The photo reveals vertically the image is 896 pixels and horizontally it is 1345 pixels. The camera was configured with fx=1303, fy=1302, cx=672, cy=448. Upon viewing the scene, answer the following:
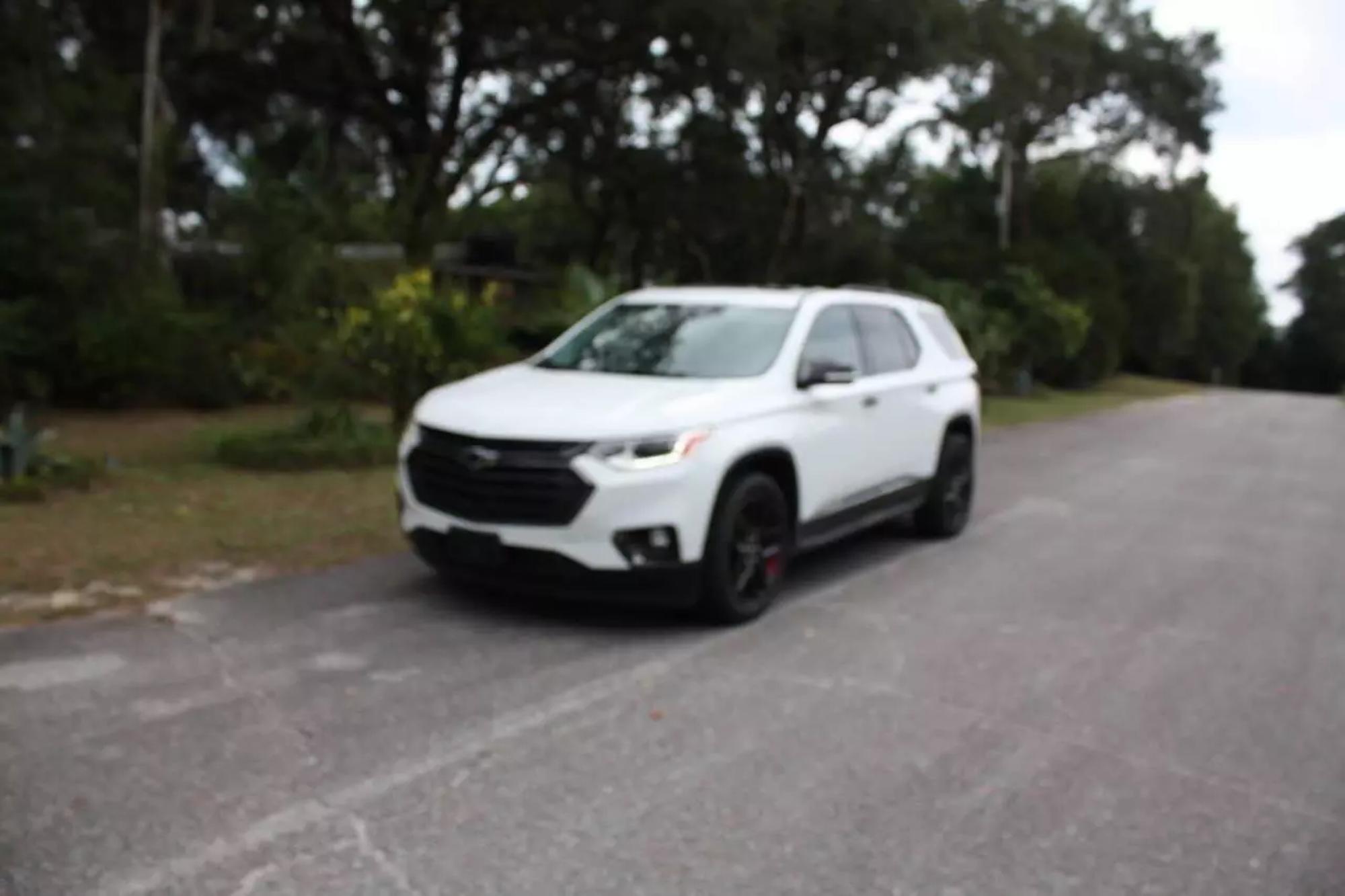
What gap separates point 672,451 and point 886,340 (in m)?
3.04

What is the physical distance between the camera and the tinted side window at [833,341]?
780cm

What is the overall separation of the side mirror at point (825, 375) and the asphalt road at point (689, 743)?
4.14 feet

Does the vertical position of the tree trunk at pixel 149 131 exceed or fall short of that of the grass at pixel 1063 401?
it exceeds it

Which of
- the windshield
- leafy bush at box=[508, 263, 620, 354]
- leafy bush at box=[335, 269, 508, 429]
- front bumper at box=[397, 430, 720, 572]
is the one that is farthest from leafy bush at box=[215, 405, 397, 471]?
front bumper at box=[397, 430, 720, 572]

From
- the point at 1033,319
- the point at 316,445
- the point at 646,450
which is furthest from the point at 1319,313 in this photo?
the point at 646,450

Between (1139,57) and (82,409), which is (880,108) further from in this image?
(82,409)

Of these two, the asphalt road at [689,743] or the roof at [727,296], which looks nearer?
the asphalt road at [689,743]

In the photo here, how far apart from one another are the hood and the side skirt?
1.02m

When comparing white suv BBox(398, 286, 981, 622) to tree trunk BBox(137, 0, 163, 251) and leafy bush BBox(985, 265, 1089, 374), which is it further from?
leafy bush BBox(985, 265, 1089, 374)

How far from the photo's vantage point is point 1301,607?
795 centimetres

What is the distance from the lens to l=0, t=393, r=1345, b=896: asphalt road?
3.99m

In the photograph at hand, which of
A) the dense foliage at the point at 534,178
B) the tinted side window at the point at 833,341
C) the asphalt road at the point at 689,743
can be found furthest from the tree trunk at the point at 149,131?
the tinted side window at the point at 833,341

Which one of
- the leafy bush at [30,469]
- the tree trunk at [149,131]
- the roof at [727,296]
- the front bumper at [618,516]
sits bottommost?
the leafy bush at [30,469]

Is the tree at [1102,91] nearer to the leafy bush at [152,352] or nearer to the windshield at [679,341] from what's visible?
the leafy bush at [152,352]
